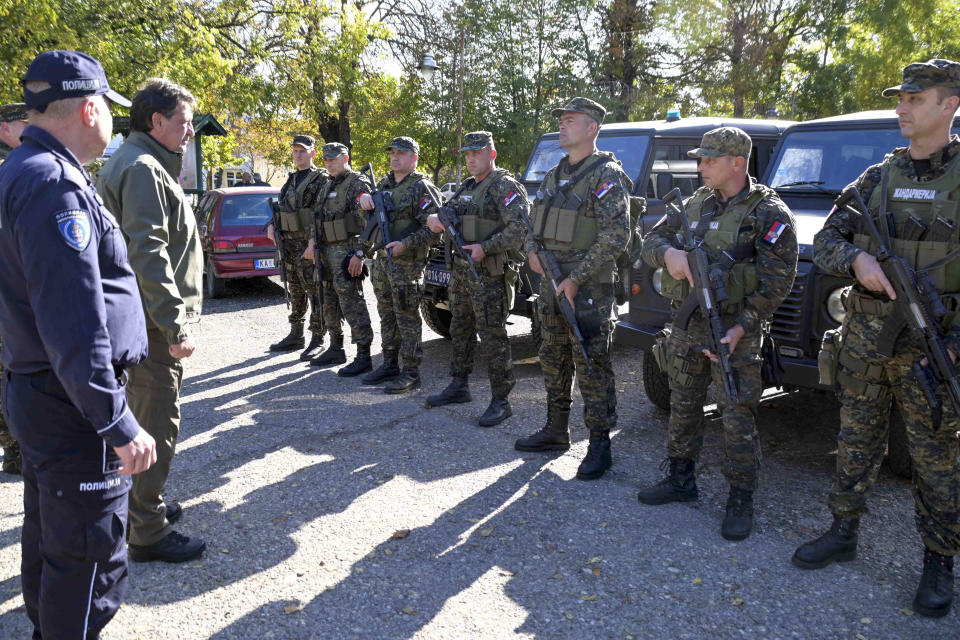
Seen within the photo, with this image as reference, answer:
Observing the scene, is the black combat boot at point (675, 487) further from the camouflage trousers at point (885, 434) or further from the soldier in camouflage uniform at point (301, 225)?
the soldier in camouflage uniform at point (301, 225)

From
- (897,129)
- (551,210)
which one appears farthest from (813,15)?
(551,210)

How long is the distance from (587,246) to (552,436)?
4.14 feet

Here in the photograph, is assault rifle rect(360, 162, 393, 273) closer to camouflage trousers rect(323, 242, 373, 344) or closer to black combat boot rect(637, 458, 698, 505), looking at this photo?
camouflage trousers rect(323, 242, 373, 344)

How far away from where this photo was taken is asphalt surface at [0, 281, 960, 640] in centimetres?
303

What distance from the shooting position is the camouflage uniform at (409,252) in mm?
6348

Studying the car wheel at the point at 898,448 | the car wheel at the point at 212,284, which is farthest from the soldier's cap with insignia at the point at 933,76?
the car wheel at the point at 212,284

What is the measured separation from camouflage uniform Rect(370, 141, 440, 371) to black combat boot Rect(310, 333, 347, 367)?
966mm

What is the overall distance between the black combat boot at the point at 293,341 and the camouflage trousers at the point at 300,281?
129 millimetres

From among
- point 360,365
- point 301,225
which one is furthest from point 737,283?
point 301,225

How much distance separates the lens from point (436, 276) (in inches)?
274

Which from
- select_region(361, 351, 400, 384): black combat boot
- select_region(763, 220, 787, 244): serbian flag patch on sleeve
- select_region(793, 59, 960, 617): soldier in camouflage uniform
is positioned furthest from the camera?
select_region(361, 351, 400, 384): black combat boot

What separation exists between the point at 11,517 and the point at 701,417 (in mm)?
3609

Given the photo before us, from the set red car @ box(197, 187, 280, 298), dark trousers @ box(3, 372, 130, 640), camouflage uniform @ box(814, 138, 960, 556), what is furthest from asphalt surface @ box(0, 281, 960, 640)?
red car @ box(197, 187, 280, 298)

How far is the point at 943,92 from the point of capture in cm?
305
